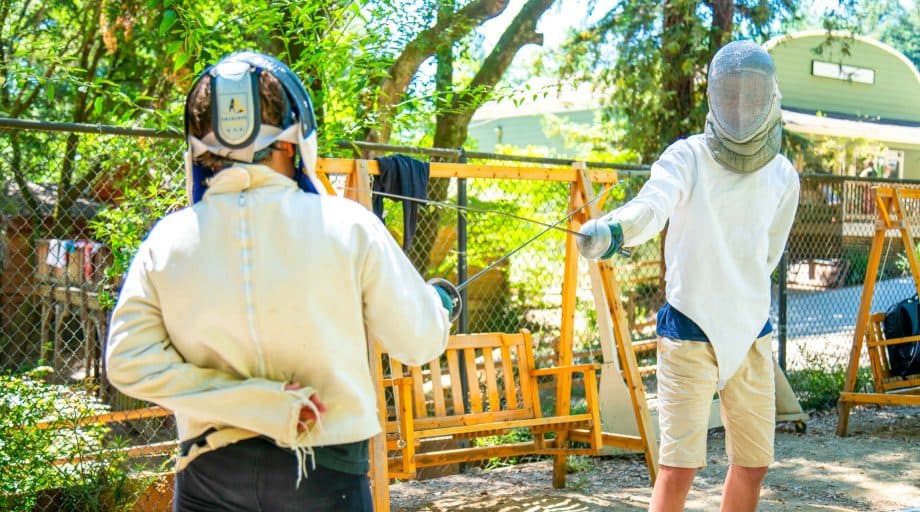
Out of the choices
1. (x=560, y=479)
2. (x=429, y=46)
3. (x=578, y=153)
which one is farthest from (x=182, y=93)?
(x=578, y=153)

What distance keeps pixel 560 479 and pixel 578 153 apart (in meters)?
12.2

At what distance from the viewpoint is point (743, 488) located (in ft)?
11.5

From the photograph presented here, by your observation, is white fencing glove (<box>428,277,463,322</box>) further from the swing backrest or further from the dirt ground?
the dirt ground

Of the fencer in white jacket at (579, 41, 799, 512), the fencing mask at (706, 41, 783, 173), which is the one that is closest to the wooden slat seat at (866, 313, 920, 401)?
the fencer in white jacket at (579, 41, 799, 512)

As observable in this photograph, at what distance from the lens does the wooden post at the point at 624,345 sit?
17.2 feet

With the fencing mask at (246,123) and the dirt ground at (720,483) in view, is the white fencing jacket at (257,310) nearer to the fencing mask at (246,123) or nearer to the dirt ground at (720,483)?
the fencing mask at (246,123)

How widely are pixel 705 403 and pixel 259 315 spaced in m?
2.00

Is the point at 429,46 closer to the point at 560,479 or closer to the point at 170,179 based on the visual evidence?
the point at 170,179

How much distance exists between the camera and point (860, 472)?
593cm

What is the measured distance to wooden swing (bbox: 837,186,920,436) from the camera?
662cm

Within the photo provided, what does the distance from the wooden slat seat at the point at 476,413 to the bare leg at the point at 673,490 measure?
155 centimetres

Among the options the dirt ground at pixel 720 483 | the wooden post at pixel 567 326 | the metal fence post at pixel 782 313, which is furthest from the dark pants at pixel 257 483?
the metal fence post at pixel 782 313

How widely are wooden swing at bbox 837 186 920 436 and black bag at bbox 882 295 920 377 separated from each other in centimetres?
5

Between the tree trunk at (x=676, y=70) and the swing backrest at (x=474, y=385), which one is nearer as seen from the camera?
the swing backrest at (x=474, y=385)
